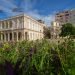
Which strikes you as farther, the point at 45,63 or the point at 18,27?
the point at 18,27

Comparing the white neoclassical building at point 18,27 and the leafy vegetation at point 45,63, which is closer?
the leafy vegetation at point 45,63

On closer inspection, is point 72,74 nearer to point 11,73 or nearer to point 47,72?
point 47,72

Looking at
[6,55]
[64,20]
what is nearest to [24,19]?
[64,20]

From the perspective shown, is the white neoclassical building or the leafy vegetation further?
the white neoclassical building

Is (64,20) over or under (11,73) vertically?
over

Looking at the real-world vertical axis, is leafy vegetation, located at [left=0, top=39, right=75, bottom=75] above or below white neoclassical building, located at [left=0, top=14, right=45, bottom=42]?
below

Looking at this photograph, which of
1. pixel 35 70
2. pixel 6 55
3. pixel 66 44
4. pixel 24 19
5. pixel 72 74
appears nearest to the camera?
pixel 72 74

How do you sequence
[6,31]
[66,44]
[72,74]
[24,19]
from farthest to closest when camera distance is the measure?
[6,31] < [24,19] < [66,44] < [72,74]

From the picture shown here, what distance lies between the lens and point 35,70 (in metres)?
2.04

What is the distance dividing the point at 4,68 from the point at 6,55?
48 centimetres

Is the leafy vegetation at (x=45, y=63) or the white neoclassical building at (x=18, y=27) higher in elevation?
the white neoclassical building at (x=18, y=27)

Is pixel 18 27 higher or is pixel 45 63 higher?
pixel 18 27

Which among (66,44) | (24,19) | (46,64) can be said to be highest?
(24,19)

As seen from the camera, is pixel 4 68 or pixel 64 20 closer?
pixel 4 68
